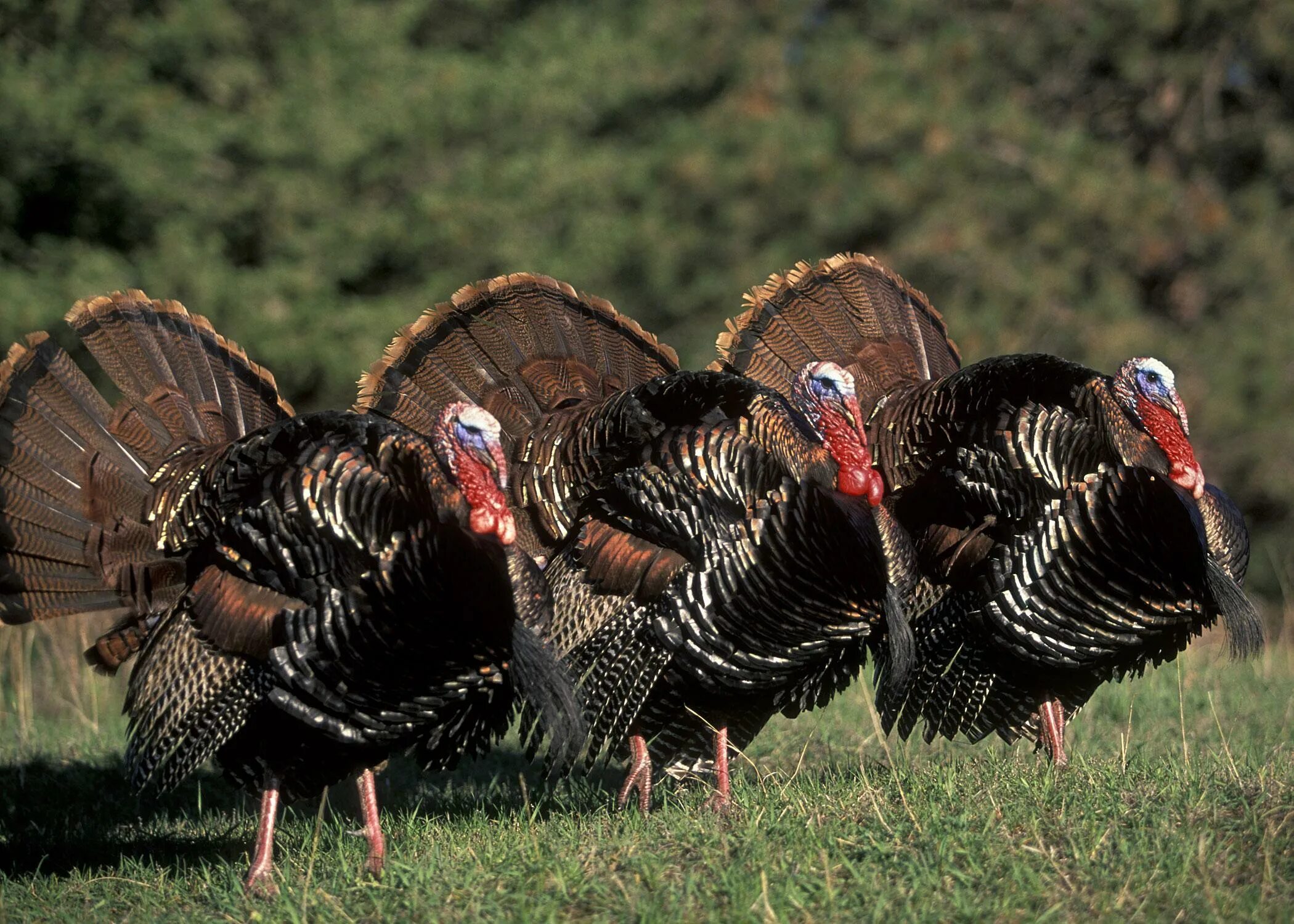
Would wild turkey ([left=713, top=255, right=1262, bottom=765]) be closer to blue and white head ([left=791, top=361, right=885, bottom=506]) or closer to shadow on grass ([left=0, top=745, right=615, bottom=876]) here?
blue and white head ([left=791, top=361, right=885, bottom=506])

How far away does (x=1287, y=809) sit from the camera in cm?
388

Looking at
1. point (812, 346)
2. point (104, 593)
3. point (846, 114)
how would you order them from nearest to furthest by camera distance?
1. point (104, 593)
2. point (812, 346)
3. point (846, 114)

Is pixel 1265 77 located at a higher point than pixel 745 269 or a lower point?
higher

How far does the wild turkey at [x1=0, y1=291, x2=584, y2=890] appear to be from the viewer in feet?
14.3

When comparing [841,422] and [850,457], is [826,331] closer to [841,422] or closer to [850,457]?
[841,422]

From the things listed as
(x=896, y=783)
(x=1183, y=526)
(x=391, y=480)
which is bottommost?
(x=896, y=783)

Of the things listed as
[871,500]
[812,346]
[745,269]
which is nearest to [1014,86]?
[745,269]

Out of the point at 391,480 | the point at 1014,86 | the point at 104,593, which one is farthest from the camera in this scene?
the point at 1014,86

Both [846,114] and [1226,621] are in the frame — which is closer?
[1226,621]

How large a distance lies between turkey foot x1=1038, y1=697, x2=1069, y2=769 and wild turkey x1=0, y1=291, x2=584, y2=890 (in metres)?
1.90

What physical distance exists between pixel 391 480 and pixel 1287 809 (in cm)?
268

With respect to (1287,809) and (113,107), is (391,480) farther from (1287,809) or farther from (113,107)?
(113,107)

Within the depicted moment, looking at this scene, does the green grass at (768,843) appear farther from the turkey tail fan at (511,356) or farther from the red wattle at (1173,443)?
the turkey tail fan at (511,356)

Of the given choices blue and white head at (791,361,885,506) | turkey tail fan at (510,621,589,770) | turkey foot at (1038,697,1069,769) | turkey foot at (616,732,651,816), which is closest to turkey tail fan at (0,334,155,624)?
turkey tail fan at (510,621,589,770)
